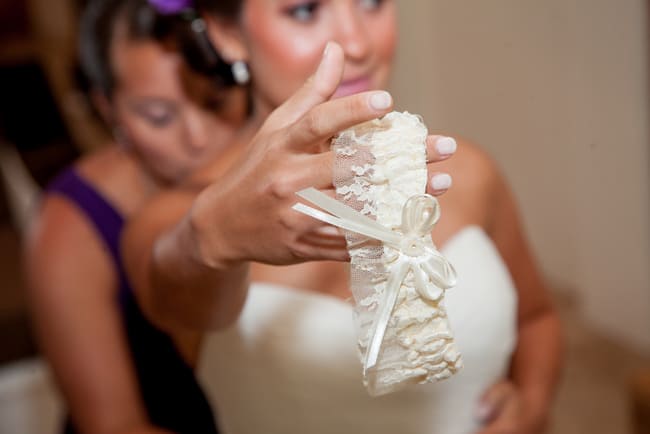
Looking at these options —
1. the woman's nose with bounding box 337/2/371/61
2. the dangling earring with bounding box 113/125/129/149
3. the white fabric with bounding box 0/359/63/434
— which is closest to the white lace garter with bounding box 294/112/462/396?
the woman's nose with bounding box 337/2/371/61

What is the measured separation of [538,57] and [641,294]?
31 cm

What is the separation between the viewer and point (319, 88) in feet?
1.22

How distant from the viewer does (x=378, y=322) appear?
370mm

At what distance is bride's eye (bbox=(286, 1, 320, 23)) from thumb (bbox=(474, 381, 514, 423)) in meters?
0.32

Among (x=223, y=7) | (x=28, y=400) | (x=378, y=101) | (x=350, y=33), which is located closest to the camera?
(x=378, y=101)

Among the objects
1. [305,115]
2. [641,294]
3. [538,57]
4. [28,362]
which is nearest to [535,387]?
[641,294]

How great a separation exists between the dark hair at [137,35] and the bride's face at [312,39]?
0.35ft

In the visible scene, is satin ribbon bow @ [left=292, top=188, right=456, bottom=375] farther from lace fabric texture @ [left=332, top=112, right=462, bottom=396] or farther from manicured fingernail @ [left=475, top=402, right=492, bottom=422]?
manicured fingernail @ [left=475, top=402, right=492, bottom=422]

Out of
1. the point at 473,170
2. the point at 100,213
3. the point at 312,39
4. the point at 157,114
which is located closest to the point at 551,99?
the point at 473,170

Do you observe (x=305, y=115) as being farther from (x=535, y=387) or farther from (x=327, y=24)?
(x=535, y=387)

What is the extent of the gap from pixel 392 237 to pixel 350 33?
166mm

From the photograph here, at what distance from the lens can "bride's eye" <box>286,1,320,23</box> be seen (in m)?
0.48

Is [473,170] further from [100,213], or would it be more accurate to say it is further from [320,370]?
[100,213]

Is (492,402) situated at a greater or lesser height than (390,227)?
lesser
